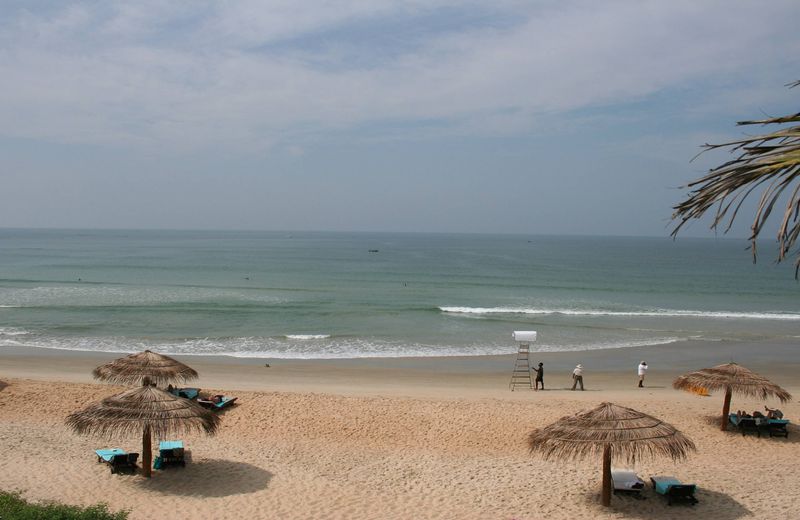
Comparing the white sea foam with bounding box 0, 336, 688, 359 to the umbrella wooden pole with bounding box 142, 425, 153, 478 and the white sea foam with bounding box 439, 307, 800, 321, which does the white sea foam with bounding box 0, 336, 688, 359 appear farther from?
the umbrella wooden pole with bounding box 142, 425, 153, 478

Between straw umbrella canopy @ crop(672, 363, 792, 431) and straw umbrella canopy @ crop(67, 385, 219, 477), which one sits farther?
straw umbrella canopy @ crop(672, 363, 792, 431)

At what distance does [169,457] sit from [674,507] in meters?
9.21

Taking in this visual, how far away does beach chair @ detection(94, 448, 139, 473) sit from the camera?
11.5 metres

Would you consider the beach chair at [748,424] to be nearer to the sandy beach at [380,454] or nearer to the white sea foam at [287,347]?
the sandy beach at [380,454]

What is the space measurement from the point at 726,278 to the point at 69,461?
68.2 m

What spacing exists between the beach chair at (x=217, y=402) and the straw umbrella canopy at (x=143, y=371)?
767 millimetres

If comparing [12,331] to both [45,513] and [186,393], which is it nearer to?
[186,393]

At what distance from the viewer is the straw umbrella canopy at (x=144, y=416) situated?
34.9 ft

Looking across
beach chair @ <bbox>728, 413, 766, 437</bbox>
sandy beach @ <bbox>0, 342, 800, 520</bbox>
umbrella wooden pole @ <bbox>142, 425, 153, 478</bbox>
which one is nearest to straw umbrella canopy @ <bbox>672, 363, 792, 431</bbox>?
beach chair @ <bbox>728, 413, 766, 437</bbox>

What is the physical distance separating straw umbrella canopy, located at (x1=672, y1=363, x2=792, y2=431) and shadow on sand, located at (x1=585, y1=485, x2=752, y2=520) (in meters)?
4.36

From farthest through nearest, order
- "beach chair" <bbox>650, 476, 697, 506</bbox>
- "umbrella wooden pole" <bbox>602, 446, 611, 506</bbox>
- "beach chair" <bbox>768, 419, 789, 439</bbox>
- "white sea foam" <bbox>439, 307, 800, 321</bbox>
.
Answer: "white sea foam" <bbox>439, 307, 800, 321</bbox>, "beach chair" <bbox>768, 419, 789, 439</bbox>, "beach chair" <bbox>650, 476, 697, 506</bbox>, "umbrella wooden pole" <bbox>602, 446, 611, 506</bbox>

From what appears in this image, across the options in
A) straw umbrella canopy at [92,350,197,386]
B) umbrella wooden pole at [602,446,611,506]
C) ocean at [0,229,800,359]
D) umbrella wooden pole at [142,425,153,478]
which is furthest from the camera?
ocean at [0,229,800,359]

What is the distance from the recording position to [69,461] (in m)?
12.2

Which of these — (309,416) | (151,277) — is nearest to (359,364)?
(309,416)
